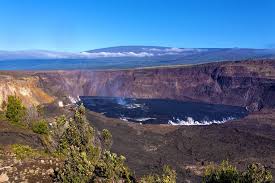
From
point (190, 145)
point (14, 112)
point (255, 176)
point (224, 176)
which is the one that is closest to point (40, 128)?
point (14, 112)

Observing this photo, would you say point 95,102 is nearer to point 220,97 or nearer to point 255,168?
point 220,97

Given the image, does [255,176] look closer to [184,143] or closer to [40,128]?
[40,128]

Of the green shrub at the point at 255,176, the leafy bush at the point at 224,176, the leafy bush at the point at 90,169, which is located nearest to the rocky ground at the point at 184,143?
the leafy bush at the point at 90,169

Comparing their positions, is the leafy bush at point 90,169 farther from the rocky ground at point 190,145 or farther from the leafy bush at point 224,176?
the rocky ground at point 190,145

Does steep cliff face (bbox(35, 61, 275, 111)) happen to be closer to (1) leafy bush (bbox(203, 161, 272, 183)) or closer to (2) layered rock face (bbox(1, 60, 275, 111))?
(2) layered rock face (bbox(1, 60, 275, 111))

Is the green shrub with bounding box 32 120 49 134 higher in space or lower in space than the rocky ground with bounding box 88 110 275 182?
higher

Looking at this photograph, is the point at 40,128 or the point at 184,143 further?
the point at 184,143

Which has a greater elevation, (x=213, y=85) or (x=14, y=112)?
(x=14, y=112)

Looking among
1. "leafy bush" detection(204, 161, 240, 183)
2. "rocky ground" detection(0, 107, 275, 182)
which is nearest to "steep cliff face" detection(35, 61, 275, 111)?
"rocky ground" detection(0, 107, 275, 182)

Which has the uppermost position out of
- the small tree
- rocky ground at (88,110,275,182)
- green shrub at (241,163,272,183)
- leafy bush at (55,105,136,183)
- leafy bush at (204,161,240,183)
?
leafy bush at (55,105,136,183)

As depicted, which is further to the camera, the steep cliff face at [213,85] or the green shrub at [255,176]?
the steep cliff face at [213,85]

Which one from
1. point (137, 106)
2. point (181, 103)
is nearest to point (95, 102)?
point (137, 106)
